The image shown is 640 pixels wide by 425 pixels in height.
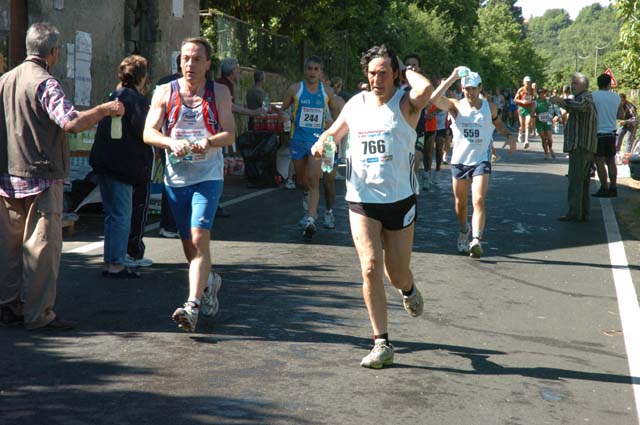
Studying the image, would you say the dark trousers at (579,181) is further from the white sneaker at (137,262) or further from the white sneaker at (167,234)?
the white sneaker at (137,262)

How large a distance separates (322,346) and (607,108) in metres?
11.2

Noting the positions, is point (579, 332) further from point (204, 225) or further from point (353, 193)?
point (204, 225)

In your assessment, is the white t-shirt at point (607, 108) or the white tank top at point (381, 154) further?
the white t-shirt at point (607, 108)

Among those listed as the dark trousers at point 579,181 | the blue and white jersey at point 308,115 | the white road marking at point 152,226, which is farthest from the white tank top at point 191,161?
the dark trousers at point 579,181

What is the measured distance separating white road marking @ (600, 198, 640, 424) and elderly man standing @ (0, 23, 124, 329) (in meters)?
3.67

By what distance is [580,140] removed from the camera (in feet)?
44.0

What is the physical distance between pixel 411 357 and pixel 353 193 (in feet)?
3.57

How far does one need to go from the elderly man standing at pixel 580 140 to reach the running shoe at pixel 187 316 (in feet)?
26.8

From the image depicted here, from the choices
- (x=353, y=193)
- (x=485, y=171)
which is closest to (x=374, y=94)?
(x=353, y=193)

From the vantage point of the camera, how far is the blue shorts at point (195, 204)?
261 inches

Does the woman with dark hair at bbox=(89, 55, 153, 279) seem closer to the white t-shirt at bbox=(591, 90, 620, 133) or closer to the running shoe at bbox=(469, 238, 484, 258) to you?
the running shoe at bbox=(469, 238, 484, 258)

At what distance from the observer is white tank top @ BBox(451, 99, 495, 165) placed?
10328 mm

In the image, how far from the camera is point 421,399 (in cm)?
534

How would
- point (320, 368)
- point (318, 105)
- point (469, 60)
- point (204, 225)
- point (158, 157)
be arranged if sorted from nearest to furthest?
point (320, 368) → point (204, 225) → point (318, 105) → point (158, 157) → point (469, 60)
